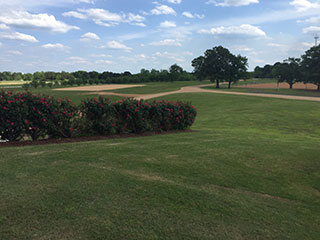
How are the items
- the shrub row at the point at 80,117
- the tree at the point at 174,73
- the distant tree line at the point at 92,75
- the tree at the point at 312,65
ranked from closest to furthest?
the shrub row at the point at 80,117
the tree at the point at 312,65
the distant tree line at the point at 92,75
the tree at the point at 174,73

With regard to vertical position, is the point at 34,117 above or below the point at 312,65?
below

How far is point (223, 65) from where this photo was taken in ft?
201

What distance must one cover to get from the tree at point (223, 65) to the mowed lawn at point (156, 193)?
2271 inches

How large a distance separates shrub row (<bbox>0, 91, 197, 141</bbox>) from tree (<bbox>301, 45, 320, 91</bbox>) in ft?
187

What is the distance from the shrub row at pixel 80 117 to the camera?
7.05 metres

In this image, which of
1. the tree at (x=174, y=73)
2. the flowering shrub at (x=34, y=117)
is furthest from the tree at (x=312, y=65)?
the flowering shrub at (x=34, y=117)

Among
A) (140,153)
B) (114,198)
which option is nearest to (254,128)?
(140,153)

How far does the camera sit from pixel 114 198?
354cm

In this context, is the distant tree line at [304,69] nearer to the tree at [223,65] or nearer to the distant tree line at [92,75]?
the tree at [223,65]

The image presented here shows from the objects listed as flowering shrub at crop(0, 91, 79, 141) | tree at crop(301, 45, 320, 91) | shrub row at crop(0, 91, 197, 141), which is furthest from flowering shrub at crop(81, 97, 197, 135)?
tree at crop(301, 45, 320, 91)

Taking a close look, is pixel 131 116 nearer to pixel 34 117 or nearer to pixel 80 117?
pixel 80 117

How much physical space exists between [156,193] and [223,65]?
61.9 metres

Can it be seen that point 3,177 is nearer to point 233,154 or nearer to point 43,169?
point 43,169

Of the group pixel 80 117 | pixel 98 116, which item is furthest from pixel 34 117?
pixel 98 116
